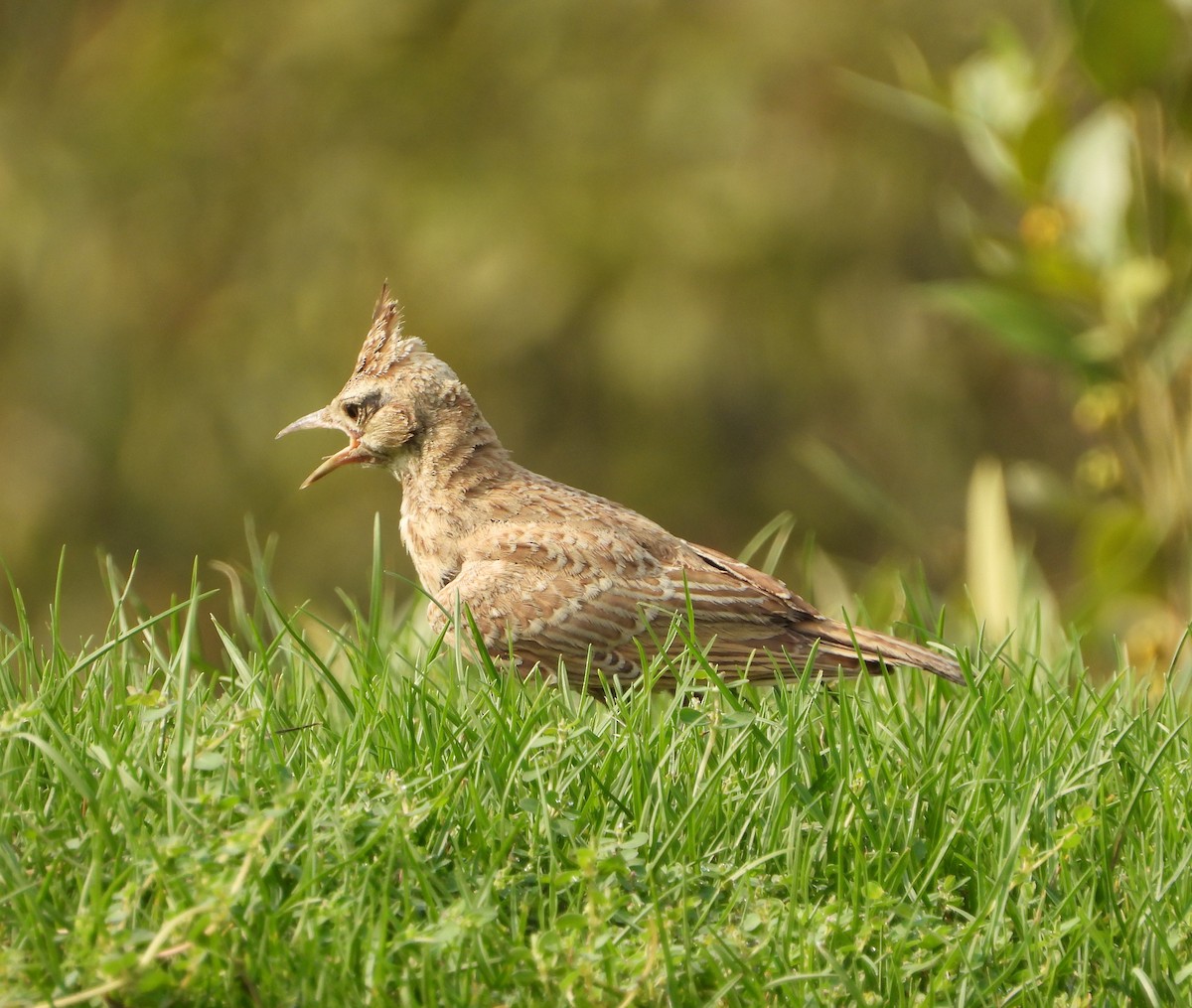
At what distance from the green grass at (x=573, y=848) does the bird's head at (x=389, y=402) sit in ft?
4.05

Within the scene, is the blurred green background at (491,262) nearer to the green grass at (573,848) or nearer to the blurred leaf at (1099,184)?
the blurred leaf at (1099,184)

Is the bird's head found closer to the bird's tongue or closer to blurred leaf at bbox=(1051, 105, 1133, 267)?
the bird's tongue

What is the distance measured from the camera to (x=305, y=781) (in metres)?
3.56

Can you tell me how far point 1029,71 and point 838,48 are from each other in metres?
7.82

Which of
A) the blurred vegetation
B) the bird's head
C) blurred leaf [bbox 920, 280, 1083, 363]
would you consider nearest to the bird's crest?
the bird's head

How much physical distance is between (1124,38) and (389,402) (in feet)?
10.1

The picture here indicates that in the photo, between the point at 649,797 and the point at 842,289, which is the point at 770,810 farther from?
the point at 842,289

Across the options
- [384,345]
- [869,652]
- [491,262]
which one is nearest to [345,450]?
[384,345]

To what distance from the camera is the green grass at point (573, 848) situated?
123 inches

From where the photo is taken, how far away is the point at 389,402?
5379 millimetres

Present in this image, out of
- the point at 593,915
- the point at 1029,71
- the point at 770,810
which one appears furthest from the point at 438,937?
the point at 1029,71

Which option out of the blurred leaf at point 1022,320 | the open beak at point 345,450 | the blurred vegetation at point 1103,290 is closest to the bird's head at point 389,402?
the open beak at point 345,450

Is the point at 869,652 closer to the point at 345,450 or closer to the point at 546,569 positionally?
the point at 546,569

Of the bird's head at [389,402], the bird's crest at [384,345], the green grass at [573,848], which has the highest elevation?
the bird's crest at [384,345]
